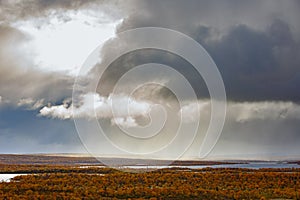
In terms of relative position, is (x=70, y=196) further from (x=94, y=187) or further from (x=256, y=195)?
(x=256, y=195)

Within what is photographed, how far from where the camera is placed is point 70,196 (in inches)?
1265

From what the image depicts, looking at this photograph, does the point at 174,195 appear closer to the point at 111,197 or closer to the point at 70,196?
the point at 111,197

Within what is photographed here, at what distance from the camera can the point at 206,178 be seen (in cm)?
4531

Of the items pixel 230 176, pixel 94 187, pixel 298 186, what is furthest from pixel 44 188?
pixel 298 186

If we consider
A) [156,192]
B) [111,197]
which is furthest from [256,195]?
[111,197]

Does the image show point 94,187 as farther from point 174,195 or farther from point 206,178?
point 206,178

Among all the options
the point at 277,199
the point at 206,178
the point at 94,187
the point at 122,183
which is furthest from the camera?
the point at 206,178

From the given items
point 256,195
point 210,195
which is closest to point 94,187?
point 210,195

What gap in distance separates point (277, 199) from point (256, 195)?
215cm

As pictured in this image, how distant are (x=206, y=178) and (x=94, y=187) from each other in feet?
45.0

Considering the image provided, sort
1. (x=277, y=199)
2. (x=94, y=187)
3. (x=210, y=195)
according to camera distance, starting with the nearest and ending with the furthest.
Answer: (x=277, y=199) → (x=210, y=195) → (x=94, y=187)

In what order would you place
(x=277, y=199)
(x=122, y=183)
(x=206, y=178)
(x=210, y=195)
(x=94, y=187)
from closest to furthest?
1. (x=277, y=199)
2. (x=210, y=195)
3. (x=94, y=187)
4. (x=122, y=183)
5. (x=206, y=178)

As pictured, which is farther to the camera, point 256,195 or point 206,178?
point 206,178

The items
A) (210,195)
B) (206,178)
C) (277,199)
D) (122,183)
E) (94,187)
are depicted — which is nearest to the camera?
(277,199)
